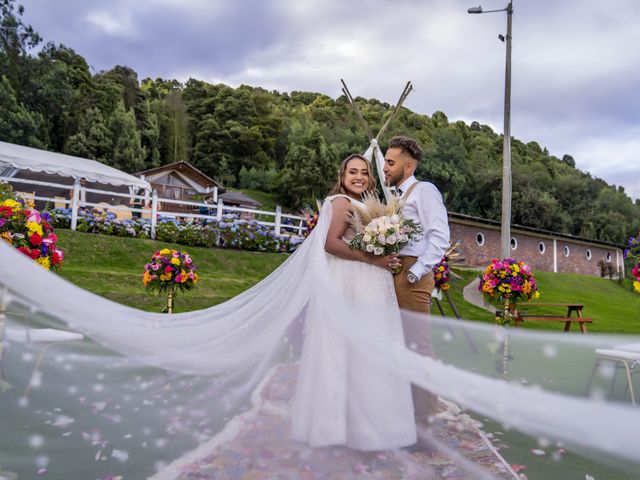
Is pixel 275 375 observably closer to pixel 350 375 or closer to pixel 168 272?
pixel 350 375

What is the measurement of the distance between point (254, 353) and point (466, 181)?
1544 inches

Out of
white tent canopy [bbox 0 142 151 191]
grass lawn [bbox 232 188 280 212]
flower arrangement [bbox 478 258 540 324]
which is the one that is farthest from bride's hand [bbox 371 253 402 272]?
grass lawn [bbox 232 188 280 212]

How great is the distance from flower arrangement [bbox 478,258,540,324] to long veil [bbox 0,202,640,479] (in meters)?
4.91

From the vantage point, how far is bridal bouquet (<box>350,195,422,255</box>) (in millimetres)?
3201

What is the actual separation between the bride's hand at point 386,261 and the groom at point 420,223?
0.14m

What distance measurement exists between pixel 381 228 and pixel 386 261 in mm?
236

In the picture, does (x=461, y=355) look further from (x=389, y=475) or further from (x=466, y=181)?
(x=466, y=181)

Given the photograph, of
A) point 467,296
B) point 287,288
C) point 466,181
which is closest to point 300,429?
point 287,288

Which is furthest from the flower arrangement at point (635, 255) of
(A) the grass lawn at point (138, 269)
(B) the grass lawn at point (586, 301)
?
(B) the grass lawn at point (586, 301)

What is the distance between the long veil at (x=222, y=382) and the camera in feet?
6.39

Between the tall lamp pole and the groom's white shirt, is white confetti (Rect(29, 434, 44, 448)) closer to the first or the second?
the groom's white shirt

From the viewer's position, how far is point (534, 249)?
28891 mm

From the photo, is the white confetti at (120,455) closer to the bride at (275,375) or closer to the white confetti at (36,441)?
the bride at (275,375)

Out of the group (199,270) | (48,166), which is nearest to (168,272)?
(199,270)
